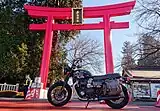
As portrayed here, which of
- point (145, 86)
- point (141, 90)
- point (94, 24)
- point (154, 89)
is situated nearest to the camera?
point (94, 24)

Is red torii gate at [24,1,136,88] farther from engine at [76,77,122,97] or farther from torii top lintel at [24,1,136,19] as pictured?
engine at [76,77,122,97]

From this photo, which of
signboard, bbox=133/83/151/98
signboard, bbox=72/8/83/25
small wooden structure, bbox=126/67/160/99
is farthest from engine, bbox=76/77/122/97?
signboard, bbox=133/83/151/98

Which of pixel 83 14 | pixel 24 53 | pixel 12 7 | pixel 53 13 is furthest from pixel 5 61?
pixel 83 14

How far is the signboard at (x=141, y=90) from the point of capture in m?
21.8

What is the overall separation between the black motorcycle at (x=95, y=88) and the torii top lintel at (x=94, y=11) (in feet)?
26.4

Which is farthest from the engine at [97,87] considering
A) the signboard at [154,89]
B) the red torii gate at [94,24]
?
the signboard at [154,89]

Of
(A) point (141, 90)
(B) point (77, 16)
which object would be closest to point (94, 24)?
(B) point (77, 16)

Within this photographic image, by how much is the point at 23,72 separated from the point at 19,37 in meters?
2.47

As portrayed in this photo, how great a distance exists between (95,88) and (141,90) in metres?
16.0

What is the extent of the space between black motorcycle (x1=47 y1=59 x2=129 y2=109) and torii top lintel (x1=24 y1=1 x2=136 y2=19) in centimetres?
804

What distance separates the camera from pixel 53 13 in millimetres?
15656

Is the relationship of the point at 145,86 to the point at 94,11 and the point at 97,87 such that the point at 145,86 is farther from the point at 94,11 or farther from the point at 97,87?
the point at 97,87

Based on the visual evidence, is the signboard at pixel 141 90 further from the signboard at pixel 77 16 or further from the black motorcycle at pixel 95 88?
the black motorcycle at pixel 95 88

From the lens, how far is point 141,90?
73.0 ft
